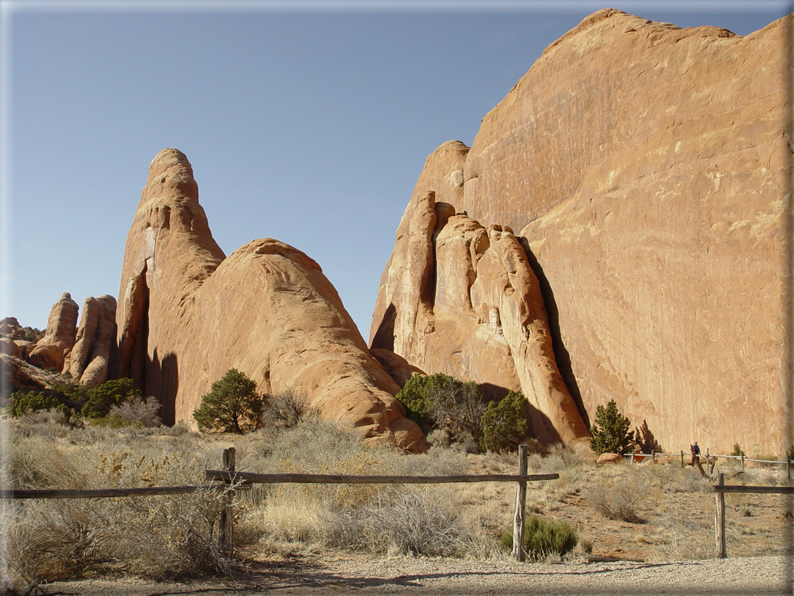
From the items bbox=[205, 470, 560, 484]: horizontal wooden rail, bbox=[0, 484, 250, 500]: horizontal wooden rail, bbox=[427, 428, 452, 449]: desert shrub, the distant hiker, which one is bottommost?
bbox=[427, 428, 452, 449]: desert shrub

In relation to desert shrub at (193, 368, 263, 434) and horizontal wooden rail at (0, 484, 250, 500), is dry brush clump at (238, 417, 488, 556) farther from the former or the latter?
desert shrub at (193, 368, 263, 434)

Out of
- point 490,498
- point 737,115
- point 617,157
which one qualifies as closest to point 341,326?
point 617,157

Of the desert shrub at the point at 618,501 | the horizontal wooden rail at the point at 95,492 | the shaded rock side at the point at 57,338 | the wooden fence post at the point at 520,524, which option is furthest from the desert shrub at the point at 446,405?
the shaded rock side at the point at 57,338

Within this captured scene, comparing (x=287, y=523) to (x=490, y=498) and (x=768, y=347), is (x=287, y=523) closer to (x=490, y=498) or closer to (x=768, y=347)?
(x=490, y=498)

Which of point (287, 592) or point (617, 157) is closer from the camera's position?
point (287, 592)

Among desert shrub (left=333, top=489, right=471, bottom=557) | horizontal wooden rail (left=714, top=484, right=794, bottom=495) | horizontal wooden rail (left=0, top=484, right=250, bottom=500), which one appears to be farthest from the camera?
horizontal wooden rail (left=714, top=484, right=794, bottom=495)

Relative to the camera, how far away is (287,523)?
9984 mm

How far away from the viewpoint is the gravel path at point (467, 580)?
696 cm

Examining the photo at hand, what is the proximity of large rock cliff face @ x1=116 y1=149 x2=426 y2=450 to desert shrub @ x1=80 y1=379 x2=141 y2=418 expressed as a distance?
3100 mm

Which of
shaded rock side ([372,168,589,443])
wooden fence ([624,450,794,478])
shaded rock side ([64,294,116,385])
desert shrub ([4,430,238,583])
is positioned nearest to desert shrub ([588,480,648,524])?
wooden fence ([624,450,794,478])

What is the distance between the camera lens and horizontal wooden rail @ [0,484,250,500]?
6879mm

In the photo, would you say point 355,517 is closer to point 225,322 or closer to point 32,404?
point 225,322

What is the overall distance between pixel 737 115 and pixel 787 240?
5803mm

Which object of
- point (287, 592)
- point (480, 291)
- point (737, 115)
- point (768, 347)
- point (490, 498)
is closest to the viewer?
point (287, 592)
